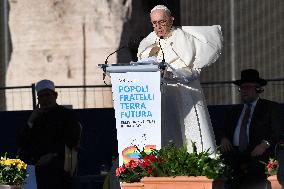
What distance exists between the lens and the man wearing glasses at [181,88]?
33.4 feet

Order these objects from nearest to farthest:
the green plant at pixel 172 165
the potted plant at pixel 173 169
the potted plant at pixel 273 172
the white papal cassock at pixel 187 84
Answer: the potted plant at pixel 173 169 < the green plant at pixel 172 165 < the white papal cassock at pixel 187 84 < the potted plant at pixel 273 172

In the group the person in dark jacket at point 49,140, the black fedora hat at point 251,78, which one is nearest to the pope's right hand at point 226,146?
the black fedora hat at point 251,78

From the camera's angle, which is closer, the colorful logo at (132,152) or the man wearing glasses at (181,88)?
the colorful logo at (132,152)

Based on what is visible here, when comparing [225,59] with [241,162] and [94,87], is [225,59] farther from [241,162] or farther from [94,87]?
[241,162]

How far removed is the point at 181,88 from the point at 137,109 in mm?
560

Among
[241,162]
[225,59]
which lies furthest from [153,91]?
[225,59]

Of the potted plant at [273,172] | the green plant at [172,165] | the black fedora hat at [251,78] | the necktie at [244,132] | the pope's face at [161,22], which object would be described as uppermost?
the pope's face at [161,22]

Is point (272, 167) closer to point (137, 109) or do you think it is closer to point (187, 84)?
point (187, 84)

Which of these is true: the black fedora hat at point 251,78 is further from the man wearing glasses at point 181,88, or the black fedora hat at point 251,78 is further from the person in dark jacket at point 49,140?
the person in dark jacket at point 49,140

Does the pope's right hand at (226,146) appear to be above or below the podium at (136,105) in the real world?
below

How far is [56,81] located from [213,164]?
19.0ft

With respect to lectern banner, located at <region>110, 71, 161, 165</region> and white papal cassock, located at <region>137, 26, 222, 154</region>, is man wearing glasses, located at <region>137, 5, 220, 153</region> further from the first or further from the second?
lectern banner, located at <region>110, 71, 161, 165</region>

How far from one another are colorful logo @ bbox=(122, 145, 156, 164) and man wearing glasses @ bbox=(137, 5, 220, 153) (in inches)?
13.5

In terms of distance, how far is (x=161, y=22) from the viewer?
10.2 metres
